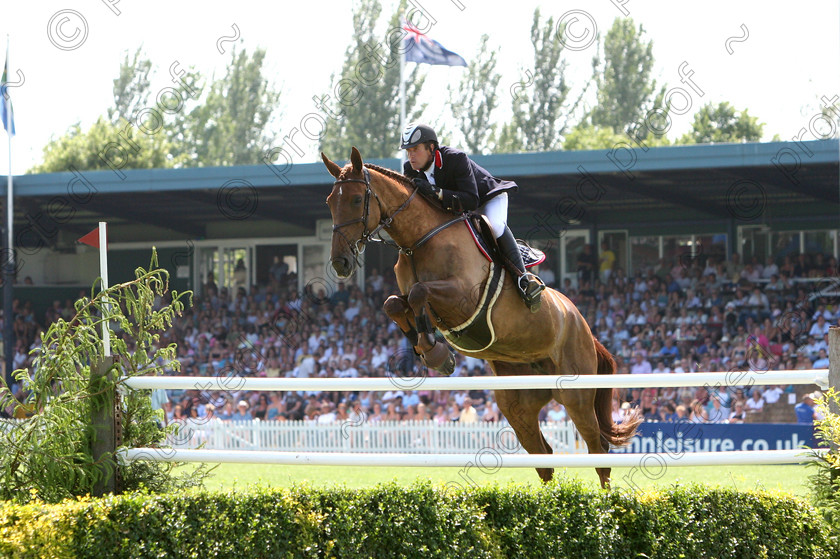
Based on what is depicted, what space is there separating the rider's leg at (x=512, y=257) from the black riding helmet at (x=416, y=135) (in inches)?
25.8

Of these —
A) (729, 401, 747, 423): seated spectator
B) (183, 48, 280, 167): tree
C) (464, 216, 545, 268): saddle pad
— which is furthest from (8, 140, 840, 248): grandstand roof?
(183, 48, 280, 167): tree

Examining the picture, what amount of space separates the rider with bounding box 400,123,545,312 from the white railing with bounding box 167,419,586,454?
725 cm

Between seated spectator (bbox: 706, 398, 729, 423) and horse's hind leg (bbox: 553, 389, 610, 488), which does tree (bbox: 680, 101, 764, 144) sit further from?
horse's hind leg (bbox: 553, 389, 610, 488)

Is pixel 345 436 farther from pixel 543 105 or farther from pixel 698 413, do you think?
pixel 543 105

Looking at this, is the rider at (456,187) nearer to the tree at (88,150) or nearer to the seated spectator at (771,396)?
the seated spectator at (771,396)

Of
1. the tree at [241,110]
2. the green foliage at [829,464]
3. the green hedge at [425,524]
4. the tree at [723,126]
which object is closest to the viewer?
the green hedge at [425,524]

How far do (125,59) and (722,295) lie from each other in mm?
35160

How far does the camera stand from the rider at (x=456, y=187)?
5.34 meters

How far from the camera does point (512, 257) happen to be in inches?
215

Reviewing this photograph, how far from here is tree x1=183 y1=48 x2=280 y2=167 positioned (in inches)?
1735

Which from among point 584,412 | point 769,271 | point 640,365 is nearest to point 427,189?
point 584,412

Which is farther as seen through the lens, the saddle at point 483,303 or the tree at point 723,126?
the tree at point 723,126

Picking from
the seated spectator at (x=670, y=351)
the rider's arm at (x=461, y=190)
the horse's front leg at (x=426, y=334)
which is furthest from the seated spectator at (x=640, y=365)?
the horse's front leg at (x=426, y=334)

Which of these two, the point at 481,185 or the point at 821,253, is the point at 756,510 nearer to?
the point at 481,185
